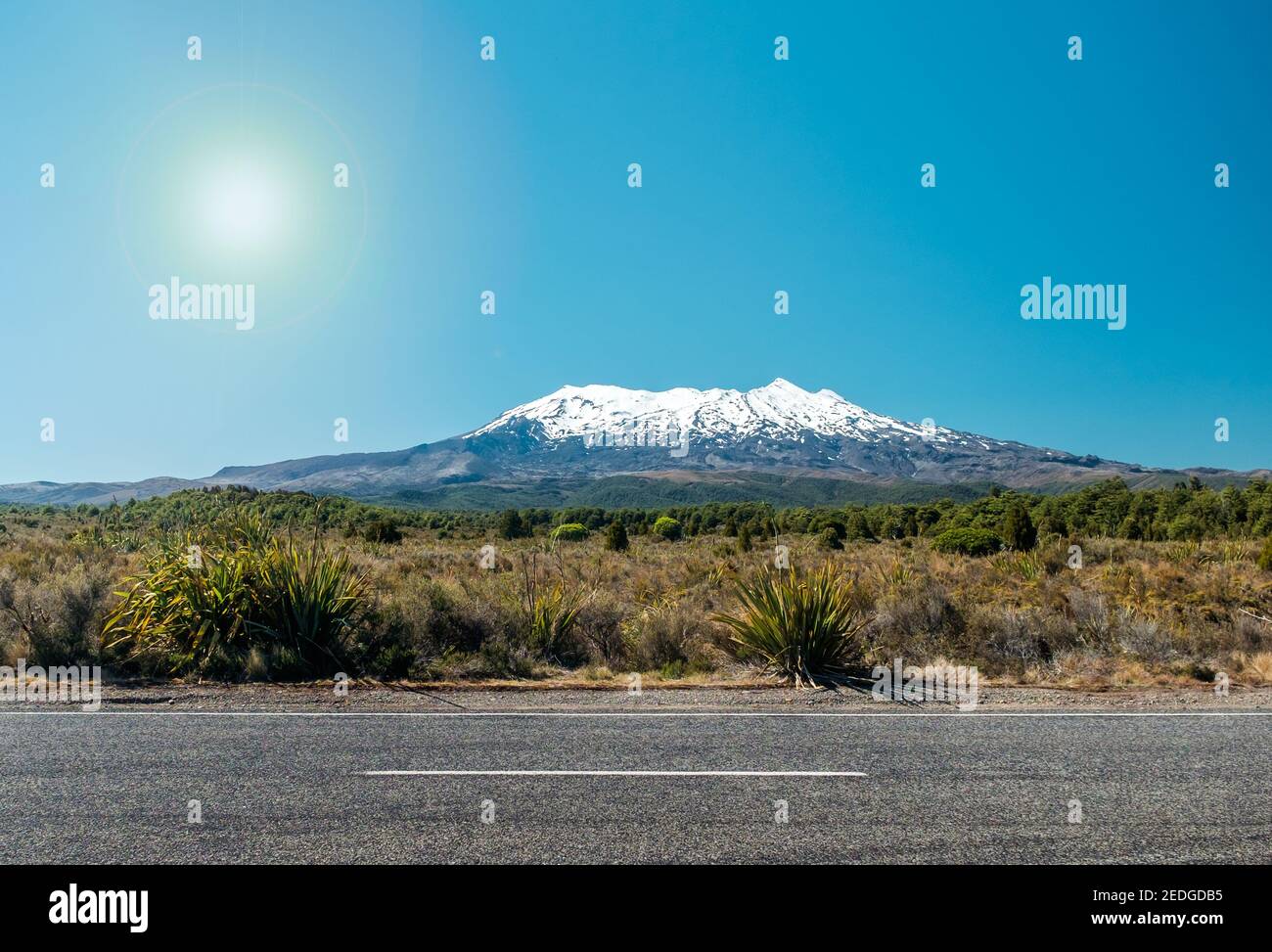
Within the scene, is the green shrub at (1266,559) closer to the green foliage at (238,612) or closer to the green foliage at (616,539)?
the green foliage at (238,612)

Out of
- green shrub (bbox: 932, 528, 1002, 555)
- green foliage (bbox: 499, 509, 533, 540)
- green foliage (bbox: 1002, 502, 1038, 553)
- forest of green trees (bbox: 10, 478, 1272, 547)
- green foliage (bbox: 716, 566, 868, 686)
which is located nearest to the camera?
green foliage (bbox: 716, 566, 868, 686)

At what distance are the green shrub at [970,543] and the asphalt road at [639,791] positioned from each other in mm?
19364

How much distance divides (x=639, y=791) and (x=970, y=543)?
24.0 m

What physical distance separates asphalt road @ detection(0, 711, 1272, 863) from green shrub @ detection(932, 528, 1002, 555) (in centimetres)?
1936

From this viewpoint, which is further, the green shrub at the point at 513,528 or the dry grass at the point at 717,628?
the green shrub at the point at 513,528

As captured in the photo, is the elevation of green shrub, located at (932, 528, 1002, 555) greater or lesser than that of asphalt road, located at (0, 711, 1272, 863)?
greater

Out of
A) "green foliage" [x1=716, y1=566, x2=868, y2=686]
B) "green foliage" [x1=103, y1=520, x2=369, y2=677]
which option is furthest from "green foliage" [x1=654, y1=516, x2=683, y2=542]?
"green foliage" [x1=103, y1=520, x2=369, y2=677]

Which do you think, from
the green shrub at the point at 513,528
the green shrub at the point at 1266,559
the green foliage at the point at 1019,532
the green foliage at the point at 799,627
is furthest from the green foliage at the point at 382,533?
the green shrub at the point at 1266,559

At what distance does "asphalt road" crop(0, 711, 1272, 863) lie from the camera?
4.19 m

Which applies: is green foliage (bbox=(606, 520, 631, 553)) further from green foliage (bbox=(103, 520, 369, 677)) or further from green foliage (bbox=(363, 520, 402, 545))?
green foliage (bbox=(103, 520, 369, 677))

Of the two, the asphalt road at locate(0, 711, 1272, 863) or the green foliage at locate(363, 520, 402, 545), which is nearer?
the asphalt road at locate(0, 711, 1272, 863)

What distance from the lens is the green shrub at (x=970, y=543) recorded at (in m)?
25.9

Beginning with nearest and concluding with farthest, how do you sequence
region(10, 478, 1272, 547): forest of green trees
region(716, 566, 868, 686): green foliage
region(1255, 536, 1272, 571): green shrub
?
region(716, 566, 868, 686): green foliage → region(1255, 536, 1272, 571): green shrub → region(10, 478, 1272, 547): forest of green trees
